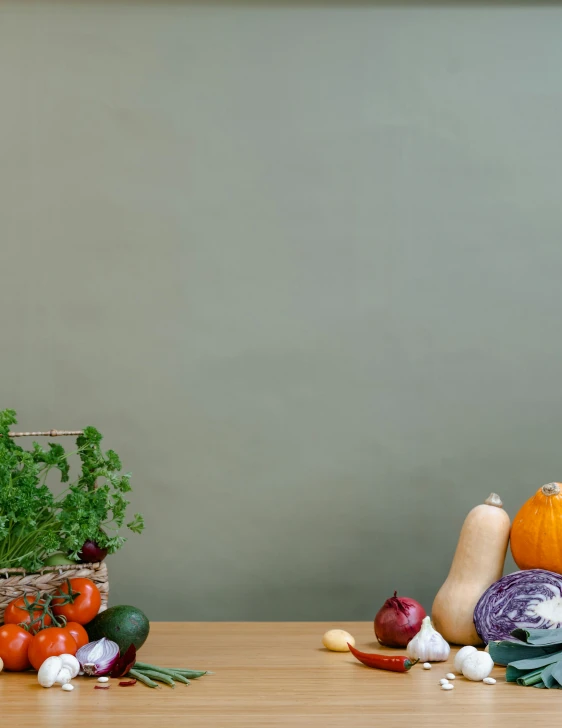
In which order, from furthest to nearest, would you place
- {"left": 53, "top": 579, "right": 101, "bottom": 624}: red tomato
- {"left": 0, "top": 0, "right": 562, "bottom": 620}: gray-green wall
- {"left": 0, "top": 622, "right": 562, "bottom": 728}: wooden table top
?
{"left": 0, "top": 0, "right": 562, "bottom": 620}: gray-green wall, {"left": 53, "top": 579, "right": 101, "bottom": 624}: red tomato, {"left": 0, "top": 622, "right": 562, "bottom": 728}: wooden table top

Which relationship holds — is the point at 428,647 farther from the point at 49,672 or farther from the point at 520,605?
the point at 49,672

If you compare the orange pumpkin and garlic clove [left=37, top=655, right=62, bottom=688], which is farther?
the orange pumpkin

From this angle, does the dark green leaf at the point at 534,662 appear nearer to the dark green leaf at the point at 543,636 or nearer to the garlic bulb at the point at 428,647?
the dark green leaf at the point at 543,636

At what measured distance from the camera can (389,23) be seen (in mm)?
1649

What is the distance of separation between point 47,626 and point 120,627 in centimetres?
11

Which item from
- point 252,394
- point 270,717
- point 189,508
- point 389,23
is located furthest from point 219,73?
point 270,717

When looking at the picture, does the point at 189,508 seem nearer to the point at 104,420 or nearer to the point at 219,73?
the point at 104,420

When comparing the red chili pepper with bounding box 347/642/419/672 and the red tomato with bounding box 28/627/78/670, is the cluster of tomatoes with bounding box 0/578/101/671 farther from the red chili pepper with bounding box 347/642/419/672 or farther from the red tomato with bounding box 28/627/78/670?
the red chili pepper with bounding box 347/642/419/672

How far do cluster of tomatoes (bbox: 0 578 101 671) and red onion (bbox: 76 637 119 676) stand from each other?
0.02 m

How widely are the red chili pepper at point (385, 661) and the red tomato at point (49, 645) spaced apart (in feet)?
1.35

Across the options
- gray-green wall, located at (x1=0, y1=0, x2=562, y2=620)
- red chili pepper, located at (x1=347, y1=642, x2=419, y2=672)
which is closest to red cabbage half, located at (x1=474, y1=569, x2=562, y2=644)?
red chili pepper, located at (x1=347, y1=642, x2=419, y2=672)

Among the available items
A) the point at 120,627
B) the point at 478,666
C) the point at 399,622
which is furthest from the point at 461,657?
the point at 120,627

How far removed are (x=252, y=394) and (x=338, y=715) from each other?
79 cm

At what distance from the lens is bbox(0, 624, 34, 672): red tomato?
105cm
